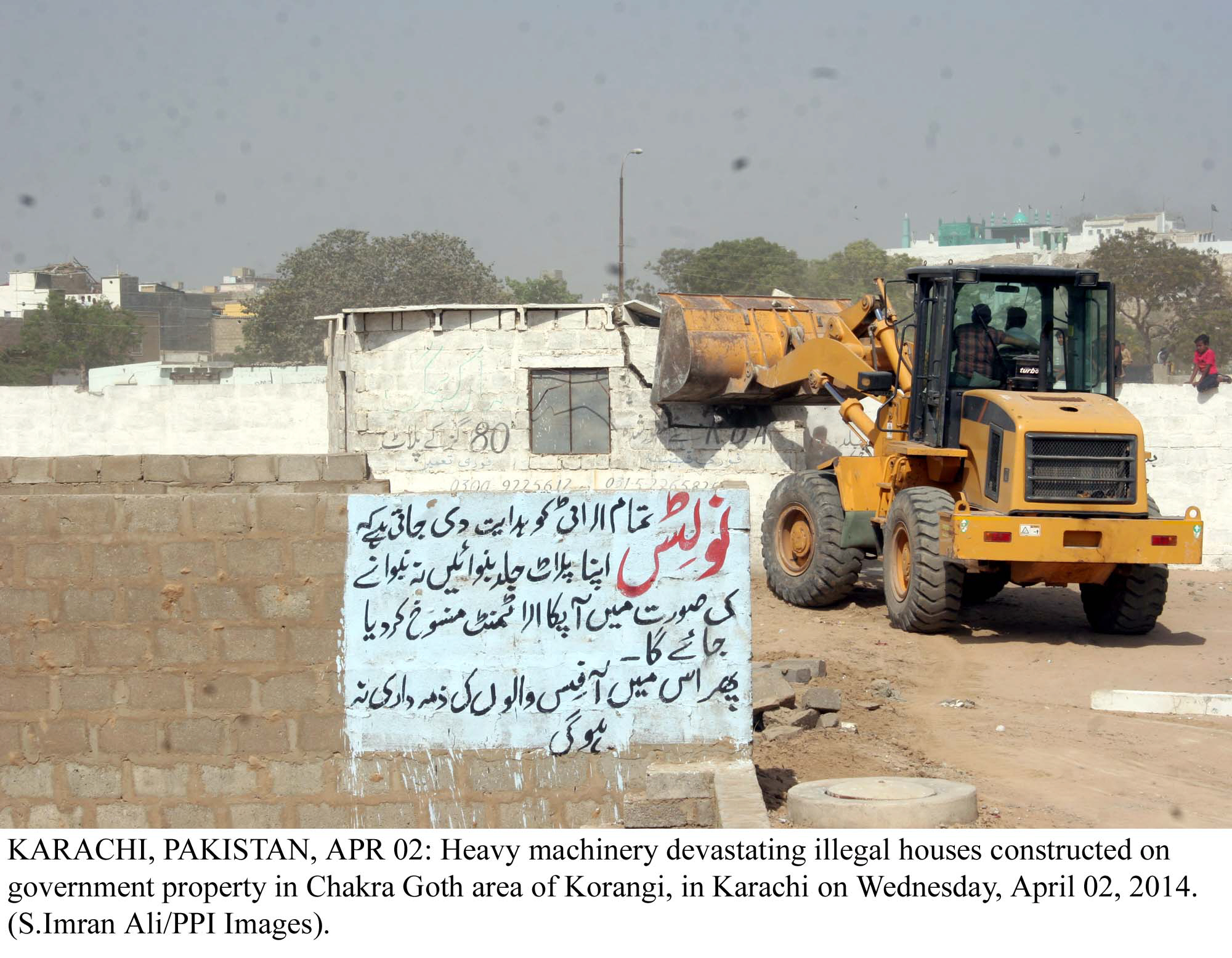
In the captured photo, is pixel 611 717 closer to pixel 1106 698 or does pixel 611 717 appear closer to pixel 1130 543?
pixel 1106 698

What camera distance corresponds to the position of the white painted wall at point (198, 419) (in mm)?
20938

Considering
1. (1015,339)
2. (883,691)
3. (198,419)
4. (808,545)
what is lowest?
(883,691)

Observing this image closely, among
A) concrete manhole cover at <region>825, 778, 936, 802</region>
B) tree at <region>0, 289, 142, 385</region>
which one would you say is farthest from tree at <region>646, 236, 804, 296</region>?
concrete manhole cover at <region>825, 778, 936, 802</region>

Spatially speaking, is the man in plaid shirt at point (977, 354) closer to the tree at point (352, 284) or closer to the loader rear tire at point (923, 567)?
the loader rear tire at point (923, 567)

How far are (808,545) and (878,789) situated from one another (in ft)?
24.5

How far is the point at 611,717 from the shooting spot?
643 cm

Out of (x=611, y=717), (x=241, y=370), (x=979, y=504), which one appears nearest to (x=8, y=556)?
(x=611, y=717)

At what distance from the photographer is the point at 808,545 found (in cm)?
1364

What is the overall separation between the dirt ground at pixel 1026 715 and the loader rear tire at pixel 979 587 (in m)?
0.17

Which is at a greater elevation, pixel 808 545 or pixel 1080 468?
pixel 1080 468

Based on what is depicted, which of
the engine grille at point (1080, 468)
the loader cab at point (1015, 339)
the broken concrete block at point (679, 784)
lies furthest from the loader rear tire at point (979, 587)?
the broken concrete block at point (679, 784)

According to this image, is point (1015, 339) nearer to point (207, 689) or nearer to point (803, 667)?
point (803, 667)

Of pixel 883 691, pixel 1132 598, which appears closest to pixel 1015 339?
pixel 1132 598

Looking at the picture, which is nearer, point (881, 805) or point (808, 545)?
point (881, 805)
